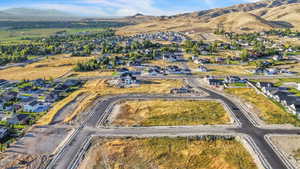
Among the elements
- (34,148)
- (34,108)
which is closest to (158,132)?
(34,148)

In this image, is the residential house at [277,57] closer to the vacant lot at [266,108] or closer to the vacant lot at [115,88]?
the vacant lot at [266,108]

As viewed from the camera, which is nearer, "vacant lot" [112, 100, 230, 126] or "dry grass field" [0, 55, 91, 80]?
"vacant lot" [112, 100, 230, 126]

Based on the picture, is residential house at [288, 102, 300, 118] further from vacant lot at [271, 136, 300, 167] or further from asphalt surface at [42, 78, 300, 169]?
vacant lot at [271, 136, 300, 167]

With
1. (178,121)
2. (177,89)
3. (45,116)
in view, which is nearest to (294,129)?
(178,121)

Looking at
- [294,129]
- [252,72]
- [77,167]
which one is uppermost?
[252,72]

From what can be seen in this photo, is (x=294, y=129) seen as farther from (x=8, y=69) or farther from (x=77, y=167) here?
(x=8, y=69)

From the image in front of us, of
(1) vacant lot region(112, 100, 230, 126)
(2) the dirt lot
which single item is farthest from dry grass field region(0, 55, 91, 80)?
(2) the dirt lot
